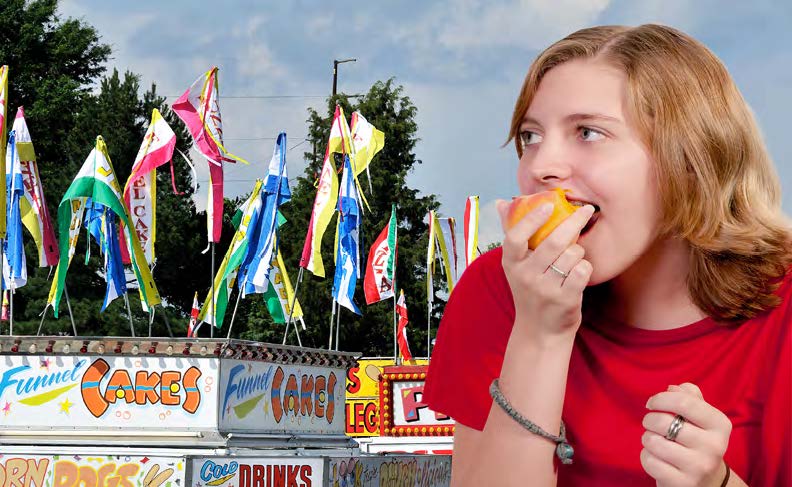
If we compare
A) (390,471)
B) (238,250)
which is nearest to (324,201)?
(238,250)

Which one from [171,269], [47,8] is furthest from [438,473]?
[47,8]

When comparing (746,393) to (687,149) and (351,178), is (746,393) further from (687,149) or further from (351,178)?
(351,178)

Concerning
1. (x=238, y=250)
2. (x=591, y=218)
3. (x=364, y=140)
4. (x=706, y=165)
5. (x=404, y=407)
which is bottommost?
(x=404, y=407)

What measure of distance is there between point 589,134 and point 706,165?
22 cm

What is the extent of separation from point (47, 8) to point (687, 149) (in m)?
52.3

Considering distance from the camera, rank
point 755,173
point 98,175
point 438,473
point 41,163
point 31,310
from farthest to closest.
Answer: point 41,163
point 31,310
point 98,175
point 438,473
point 755,173

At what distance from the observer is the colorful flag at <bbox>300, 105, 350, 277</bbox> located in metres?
21.0

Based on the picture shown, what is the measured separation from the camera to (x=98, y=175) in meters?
17.3

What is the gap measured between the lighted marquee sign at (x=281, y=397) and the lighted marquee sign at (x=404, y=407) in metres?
4.19

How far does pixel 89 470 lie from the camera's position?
1066 cm

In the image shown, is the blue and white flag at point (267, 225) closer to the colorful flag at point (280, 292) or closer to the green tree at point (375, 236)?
the colorful flag at point (280, 292)

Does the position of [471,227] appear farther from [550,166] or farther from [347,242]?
[550,166]

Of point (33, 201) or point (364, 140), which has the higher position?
point (364, 140)

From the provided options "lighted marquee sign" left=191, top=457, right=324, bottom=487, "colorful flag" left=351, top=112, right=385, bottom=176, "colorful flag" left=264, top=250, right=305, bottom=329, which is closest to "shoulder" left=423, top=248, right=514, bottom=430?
"lighted marquee sign" left=191, top=457, right=324, bottom=487
